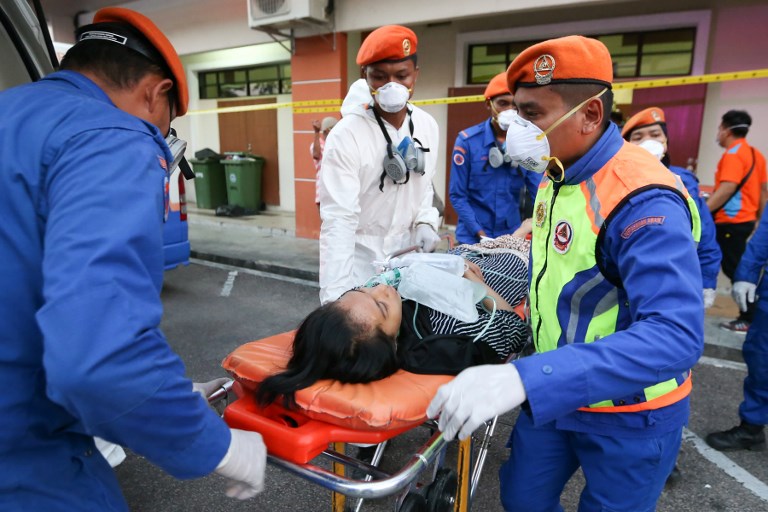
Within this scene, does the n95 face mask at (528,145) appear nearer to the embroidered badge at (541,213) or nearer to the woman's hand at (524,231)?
the embroidered badge at (541,213)

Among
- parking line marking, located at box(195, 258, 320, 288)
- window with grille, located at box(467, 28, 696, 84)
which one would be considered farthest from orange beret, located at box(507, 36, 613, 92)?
window with grille, located at box(467, 28, 696, 84)

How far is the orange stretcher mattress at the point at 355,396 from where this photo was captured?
1307mm

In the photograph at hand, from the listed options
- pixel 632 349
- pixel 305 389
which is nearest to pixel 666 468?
pixel 632 349

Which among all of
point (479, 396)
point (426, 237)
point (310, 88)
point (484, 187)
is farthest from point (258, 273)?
point (479, 396)

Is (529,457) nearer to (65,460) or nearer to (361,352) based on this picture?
(361,352)

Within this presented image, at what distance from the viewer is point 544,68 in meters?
1.37

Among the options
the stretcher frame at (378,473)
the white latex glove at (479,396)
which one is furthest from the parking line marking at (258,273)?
the white latex glove at (479,396)

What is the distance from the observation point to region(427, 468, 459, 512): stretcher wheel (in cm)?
181

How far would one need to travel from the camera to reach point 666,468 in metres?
1.45

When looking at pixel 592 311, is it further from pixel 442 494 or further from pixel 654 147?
pixel 654 147

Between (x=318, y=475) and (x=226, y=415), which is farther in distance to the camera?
(x=226, y=415)

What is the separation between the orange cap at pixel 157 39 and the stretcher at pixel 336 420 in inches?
31.3

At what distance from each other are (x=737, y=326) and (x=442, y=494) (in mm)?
3543

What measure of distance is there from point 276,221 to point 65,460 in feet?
26.9
